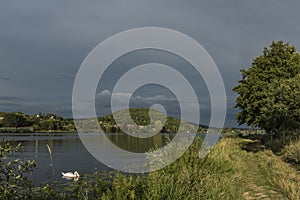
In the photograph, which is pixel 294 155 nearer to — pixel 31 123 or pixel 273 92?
pixel 273 92

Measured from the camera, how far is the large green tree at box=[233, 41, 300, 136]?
71.4 feet

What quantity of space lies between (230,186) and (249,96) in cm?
2425

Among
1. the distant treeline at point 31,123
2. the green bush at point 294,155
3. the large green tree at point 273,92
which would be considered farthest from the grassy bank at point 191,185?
the distant treeline at point 31,123

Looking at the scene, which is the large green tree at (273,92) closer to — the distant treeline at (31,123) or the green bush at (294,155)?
the green bush at (294,155)

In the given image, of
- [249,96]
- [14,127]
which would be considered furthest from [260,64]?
[14,127]

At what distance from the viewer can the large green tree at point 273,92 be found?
71.4 ft

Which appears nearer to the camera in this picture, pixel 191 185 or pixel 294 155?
pixel 191 185

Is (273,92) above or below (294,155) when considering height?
above

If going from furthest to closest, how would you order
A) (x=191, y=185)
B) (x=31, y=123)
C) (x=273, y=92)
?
(x=31, y=123)
(x=273, y=92)
(x=191, y=185)

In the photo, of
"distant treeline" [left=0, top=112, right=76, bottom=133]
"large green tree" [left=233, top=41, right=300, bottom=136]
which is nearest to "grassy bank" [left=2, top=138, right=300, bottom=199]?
"large green tree" [left=233, top=41, right=300, bottom=136]

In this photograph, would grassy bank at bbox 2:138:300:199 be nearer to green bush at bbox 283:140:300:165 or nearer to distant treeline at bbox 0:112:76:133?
green bush at bbox 283:140:300:165

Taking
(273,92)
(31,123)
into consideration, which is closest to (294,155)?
(273,92)

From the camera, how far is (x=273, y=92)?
22.9m

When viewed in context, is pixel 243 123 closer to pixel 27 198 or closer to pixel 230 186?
pixel 230 186
